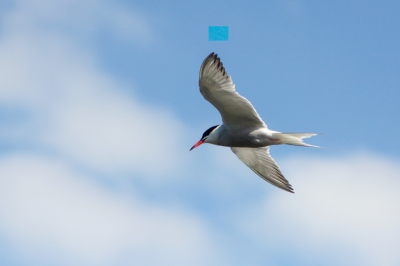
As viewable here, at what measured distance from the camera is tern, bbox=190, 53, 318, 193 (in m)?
7.18

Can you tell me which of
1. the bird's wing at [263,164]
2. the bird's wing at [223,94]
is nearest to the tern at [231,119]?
the bird's wing at [223,94]

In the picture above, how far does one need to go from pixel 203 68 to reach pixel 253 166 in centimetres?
304

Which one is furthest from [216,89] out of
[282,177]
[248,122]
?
[282,177]

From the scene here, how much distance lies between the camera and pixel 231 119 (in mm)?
7836

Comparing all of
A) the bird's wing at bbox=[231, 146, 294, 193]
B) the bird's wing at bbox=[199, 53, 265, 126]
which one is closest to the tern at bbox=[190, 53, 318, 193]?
the bird's wing at bbox=[199, 53, 265, 126]

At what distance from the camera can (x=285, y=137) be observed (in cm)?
761

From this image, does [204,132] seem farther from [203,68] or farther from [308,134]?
[308,134]

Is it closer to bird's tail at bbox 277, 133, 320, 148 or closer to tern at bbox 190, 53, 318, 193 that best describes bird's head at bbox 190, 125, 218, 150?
tern at bbox 190, 53, 318, 193

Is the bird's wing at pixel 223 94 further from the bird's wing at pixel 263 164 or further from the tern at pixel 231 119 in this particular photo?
the bird's wing at pixel 263 164

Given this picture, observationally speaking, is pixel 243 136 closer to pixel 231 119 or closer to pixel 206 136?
pixel 231 119

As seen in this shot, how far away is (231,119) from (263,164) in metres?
1.76

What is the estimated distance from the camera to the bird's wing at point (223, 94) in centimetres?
714

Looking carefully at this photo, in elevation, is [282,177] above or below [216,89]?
below

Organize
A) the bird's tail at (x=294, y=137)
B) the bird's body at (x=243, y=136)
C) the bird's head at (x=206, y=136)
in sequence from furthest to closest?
1. the bird's head at (x=206, y=136)
2. the bird's body at (x=243, y=136)
3. the bird's tail at (x=294, y=137)
